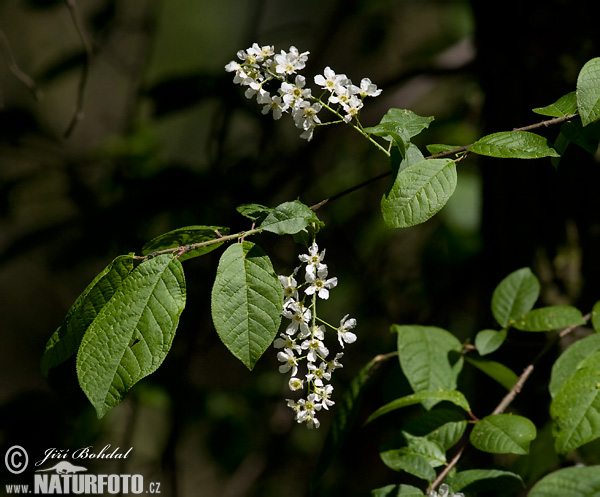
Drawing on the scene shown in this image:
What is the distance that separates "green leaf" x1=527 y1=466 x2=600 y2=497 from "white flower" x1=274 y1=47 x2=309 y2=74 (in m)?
0.49

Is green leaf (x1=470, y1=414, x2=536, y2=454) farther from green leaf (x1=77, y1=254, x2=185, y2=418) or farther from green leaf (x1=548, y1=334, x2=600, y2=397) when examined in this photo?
green leaf (x1=77, y1=254, x2=185, y2=418)

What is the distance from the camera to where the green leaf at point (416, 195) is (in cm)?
54

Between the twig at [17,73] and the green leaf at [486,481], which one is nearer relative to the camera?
the green leaf at [486,481]

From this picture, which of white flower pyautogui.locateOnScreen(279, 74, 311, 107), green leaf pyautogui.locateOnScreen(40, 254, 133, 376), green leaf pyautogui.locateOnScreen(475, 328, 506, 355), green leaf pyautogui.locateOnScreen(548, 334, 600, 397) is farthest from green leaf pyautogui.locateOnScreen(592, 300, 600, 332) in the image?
green leaf pyautogui.locateOnScreen(40, 254, 133, 376)

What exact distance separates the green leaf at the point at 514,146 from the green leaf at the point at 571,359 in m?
0.34

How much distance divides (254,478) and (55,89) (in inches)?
70.6

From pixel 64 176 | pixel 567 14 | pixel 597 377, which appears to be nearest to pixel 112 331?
pixel 597 377

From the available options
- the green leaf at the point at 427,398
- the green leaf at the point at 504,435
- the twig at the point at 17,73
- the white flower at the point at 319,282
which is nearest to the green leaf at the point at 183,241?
the white flower at the point at 319,282

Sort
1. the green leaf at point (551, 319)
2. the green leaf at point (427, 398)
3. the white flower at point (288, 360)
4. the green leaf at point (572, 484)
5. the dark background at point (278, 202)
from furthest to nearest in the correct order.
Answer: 1. the dark background at point (278, 202)
2. the green leaf at point (551, 319)
3. the green leaf at point (427, 398)
4. the white flower at point (288, 360)
5. the green leaf at point (572, 484)

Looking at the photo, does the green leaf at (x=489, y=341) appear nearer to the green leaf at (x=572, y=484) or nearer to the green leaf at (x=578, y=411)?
the green leaf at (x=578, y=411)

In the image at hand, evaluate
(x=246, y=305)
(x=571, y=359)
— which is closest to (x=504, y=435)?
(x=571, y=359)

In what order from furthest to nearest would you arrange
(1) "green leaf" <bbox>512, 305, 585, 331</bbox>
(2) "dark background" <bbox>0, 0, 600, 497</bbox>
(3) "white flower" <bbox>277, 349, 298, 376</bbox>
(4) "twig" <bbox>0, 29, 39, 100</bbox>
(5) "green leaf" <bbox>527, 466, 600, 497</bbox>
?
(4) "twig" <bbox>0, 29, 39, 100</bbox>, (2) "dark background" <bbox>0, 0, 600, 497</bbox>, (1) "green leaf" <bbox>512, 305, 585, 331</bbox>, (3) "white flower" <bbox>277, 349, 298, 376</bbox>, (5) "green leaf" <bbox>527, 466, 600, 497</bbox>

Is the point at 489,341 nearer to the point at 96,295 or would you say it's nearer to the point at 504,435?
the point at 504,435

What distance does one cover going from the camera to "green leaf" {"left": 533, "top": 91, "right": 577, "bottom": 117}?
1.85 feet
